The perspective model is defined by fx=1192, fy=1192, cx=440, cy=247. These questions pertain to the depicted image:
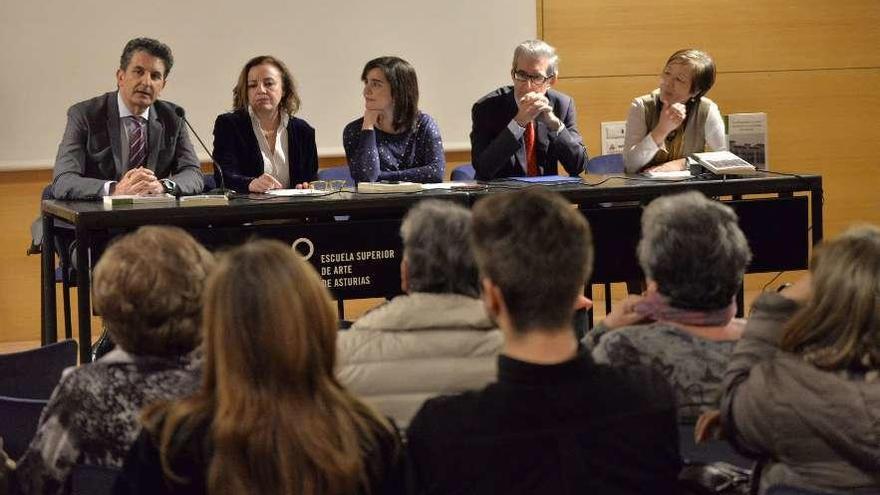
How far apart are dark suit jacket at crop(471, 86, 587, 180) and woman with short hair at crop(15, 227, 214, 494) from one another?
2815mm

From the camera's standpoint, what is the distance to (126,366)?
1.94 meters

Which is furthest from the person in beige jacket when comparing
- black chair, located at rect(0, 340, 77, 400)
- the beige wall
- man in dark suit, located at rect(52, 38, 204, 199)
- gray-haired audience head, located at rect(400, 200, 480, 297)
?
the beige wall

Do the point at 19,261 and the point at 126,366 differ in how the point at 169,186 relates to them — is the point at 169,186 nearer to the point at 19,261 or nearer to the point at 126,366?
the point at 19,261

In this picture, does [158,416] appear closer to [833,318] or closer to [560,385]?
[560,385]

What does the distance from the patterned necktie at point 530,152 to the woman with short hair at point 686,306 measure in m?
2.53

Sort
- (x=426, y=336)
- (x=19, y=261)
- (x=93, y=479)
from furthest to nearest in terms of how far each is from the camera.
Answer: (x=19, y=261), (x=426, y=336), (x=93, y=479)

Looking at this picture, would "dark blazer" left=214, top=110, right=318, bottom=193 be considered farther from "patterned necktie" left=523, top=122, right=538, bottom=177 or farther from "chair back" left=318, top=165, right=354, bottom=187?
"patterned necktie" left=523, top=122, right=538, bottom=177

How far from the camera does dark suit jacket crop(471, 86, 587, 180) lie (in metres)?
4.73

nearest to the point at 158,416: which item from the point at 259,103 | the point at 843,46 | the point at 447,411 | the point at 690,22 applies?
the point at 447,411

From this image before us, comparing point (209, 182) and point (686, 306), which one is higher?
point (209, 182)

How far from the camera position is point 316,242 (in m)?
3.95

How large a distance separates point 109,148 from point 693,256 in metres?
2.83

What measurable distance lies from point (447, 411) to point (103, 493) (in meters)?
0.59

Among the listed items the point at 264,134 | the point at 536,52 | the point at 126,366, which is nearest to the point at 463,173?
the point at 536,52
